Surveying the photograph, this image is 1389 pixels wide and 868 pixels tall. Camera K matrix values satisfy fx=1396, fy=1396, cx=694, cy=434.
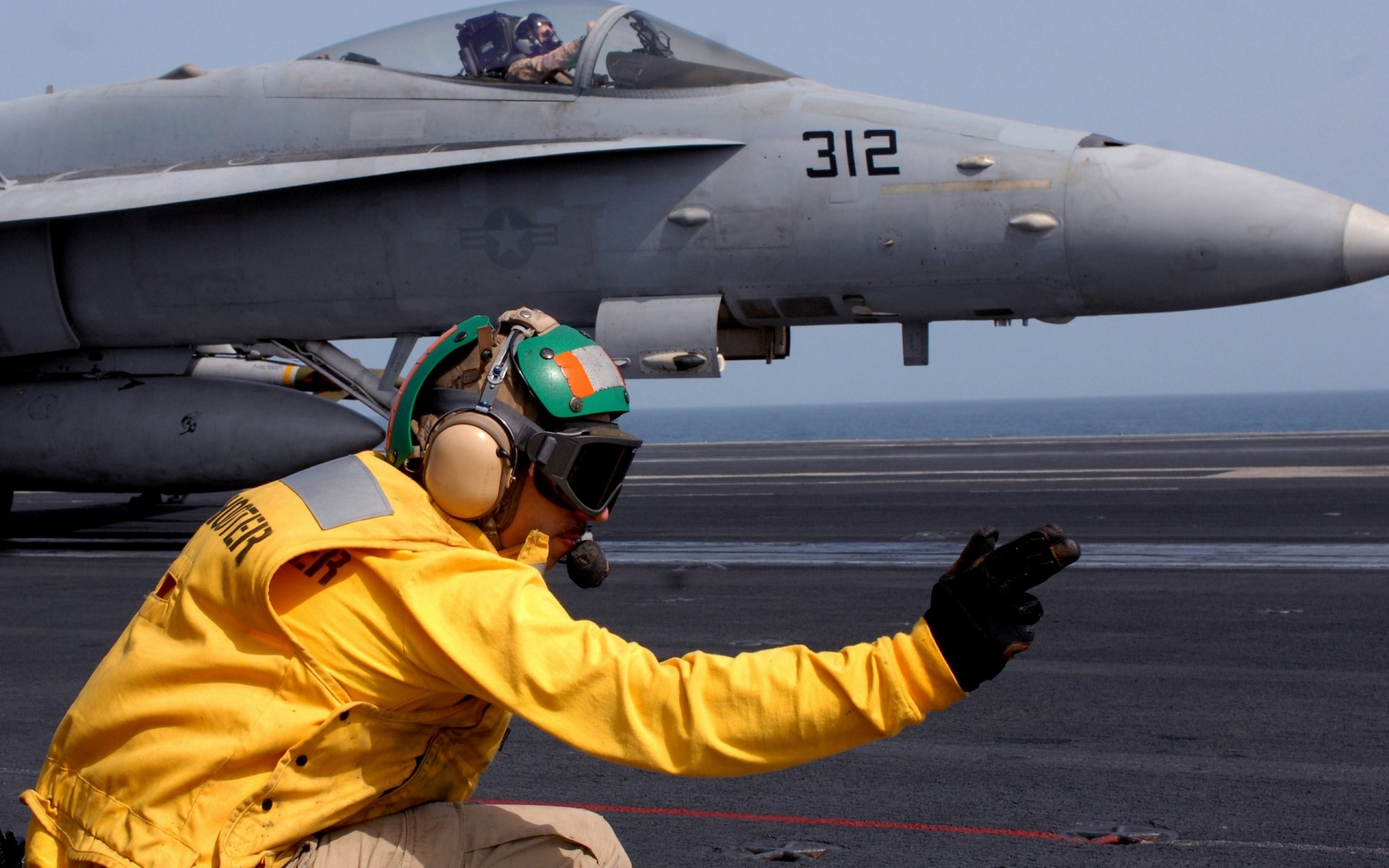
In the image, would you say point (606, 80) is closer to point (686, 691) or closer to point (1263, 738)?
point (1263, 738)

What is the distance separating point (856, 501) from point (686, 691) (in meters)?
14.3

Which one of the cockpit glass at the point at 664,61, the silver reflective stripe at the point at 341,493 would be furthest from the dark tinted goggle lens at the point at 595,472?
→ the cockpit glass at the point at 664,61

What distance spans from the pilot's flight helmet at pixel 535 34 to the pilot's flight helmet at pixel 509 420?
8031mm

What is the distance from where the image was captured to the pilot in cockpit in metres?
10.3

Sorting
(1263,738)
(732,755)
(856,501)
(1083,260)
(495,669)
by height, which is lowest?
(856,501)

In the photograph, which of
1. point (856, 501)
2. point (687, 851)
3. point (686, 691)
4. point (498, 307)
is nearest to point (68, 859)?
point (686, 691)

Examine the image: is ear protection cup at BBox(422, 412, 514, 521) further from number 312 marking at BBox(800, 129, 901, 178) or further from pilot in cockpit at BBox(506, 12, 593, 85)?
pilot in cockpit at BBox(506, 12, 593, 85)

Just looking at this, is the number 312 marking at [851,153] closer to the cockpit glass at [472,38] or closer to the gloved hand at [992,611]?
the cockpit glass at [472,38]

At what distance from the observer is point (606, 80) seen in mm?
10211

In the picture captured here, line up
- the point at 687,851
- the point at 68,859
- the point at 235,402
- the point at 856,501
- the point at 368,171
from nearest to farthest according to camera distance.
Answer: the point at 68,859 → the point at 687,851 → the point at 368,171 → the point at 235,402 → the point at 856,501

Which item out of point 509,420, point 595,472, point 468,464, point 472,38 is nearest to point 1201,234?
point 472,38

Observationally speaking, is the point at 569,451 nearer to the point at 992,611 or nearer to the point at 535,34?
the point at 992,611

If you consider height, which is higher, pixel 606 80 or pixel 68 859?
pixel 606 80

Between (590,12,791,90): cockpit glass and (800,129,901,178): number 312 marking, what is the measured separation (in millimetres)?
874
